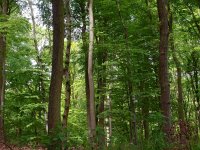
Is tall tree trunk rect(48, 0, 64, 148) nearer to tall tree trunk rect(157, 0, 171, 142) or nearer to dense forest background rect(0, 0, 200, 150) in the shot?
dense forest background rect(0, 0, 200, 150)

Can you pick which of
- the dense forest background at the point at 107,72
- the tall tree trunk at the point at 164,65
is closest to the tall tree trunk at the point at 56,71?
the dense forest background at the point at 107,72

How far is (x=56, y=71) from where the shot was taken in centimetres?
1034

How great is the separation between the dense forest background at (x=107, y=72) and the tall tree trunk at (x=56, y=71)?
0.03 m

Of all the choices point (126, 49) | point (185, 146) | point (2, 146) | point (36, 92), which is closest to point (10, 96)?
point (36, 92)

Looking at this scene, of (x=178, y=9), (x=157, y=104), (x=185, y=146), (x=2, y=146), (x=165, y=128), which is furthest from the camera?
(x=178, y=9)

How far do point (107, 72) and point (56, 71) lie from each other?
340 cm

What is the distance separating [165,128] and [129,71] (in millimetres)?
4068

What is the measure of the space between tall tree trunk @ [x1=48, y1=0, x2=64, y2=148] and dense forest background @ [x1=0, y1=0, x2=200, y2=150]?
29mm

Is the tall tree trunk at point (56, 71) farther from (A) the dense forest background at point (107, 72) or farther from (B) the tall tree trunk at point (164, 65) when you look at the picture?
(B) the tall tree trunk at point (164, 65)

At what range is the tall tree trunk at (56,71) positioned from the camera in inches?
394

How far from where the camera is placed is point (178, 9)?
19.2 m

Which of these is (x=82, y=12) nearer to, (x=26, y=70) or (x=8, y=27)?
(x=26, y=70)

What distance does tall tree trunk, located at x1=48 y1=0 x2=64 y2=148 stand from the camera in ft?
32.8

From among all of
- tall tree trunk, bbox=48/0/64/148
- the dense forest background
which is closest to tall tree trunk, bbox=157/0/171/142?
the dense forest background
